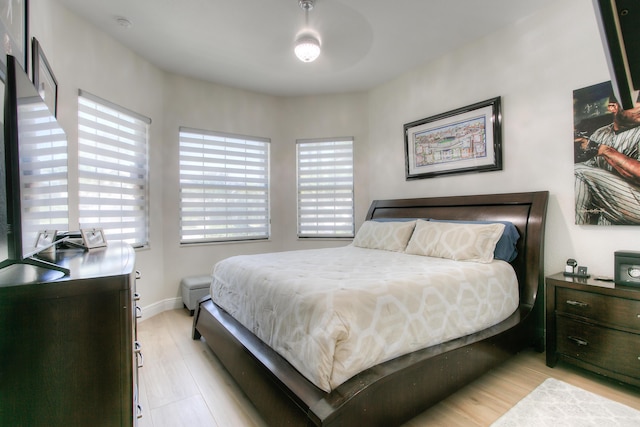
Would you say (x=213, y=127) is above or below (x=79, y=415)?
above

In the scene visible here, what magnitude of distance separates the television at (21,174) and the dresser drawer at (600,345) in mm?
2878

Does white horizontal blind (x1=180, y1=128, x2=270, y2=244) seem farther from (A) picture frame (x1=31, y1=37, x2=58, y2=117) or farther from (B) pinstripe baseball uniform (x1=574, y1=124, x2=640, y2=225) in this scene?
(B) pinstripe baseball uniform (x1=574, y1=124, x2=640, y2=225)

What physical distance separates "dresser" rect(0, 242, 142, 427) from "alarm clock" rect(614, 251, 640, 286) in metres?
2.79

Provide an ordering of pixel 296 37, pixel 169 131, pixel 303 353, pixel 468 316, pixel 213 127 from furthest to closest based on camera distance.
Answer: pixel 213 127
pixel 169 131
pixel 296 37
pixel 468 316
pixel 303 353

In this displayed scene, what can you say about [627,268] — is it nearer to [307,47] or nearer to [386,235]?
[386,235]

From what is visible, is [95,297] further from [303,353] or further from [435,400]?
[435,400]

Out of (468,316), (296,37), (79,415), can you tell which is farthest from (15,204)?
(296,37)

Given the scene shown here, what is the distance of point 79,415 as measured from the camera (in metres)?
0.88

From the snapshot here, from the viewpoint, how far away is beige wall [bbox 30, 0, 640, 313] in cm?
239

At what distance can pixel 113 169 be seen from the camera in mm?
2990

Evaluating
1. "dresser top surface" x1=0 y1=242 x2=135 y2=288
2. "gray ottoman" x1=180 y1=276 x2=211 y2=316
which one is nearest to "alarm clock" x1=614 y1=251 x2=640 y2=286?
"dresser top surface" x1=0 y1=242 x2=135 y2=288

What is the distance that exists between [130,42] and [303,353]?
3.39 metres

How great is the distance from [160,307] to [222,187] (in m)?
1.64

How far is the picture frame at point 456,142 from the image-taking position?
2918mm
